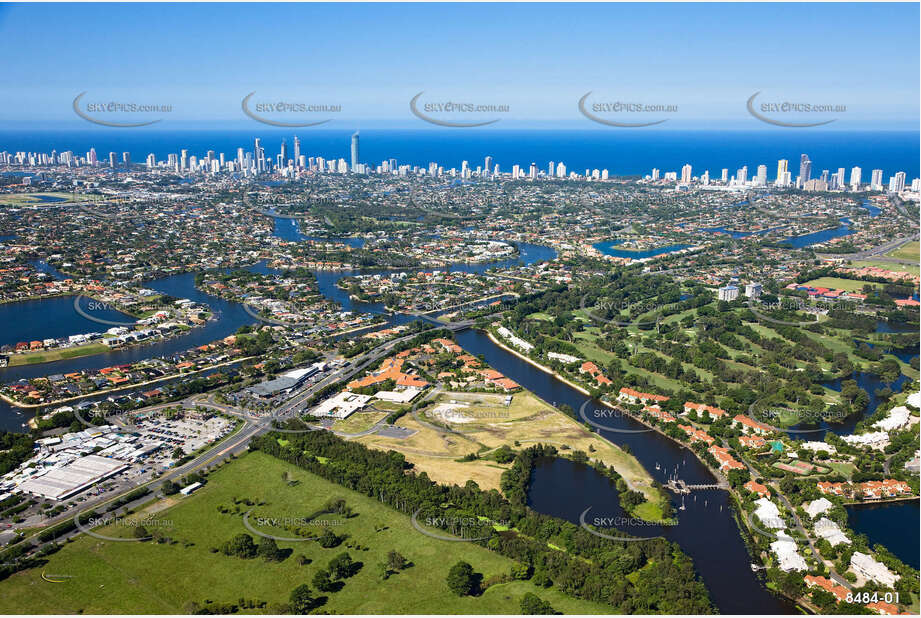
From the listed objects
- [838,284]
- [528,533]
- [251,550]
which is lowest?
[251,550]

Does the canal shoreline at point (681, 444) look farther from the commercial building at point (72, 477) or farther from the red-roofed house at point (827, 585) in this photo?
the commercial building at point (72, 477)

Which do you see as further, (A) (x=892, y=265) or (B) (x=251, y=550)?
(A) (x=892, y=265)

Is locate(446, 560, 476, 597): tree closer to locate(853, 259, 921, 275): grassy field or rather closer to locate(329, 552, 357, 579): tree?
locate(329, 552, 357, 579): tree

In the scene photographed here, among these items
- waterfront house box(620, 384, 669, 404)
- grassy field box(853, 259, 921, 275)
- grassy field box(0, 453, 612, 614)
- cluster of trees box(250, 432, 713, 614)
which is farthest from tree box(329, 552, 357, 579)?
grassy field box(853, 259, 921, 275)

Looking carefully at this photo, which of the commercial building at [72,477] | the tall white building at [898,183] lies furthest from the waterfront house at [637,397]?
the tall white building at [898,183]

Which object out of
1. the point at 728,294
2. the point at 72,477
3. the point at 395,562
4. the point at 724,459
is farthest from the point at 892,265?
the point at 72,477

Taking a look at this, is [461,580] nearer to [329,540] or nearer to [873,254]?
[329,540]

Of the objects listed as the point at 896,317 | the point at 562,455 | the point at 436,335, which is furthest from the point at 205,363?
the point at 896,317
